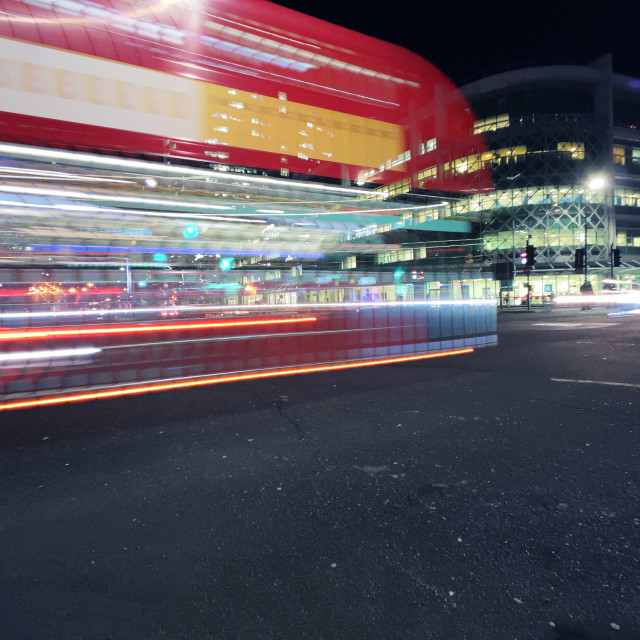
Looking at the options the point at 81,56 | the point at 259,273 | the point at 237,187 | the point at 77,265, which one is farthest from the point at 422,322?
the point at 81,56

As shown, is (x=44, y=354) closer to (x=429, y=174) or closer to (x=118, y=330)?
(x=118, y=330)

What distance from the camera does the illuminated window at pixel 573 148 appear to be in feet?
138

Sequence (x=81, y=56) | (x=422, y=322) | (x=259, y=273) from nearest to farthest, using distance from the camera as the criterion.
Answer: (x=81, y=56)
(x=259, y=273)
(x=422, y=322)

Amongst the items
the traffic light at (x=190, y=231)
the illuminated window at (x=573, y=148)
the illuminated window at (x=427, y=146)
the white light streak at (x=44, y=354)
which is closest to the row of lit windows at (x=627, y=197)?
the illuminated window at (x=573, y=148)

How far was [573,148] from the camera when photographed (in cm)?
4206

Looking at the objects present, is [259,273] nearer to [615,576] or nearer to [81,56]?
[81,56]

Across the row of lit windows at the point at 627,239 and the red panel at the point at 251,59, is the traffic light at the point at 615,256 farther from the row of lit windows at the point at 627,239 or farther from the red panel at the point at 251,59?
the red panel at the point at 251,59

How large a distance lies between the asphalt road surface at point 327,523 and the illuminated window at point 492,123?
50621mm

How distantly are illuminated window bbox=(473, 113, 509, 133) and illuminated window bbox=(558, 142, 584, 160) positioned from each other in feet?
22.1

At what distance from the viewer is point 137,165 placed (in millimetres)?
4844

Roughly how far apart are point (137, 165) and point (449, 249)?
9.40 metres

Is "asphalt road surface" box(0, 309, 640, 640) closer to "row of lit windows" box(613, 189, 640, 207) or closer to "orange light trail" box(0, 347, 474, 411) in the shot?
"orange light trail" box(0, 347, 474, 411)

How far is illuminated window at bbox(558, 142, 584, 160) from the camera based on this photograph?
41969 mm

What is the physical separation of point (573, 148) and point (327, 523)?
54.0 meters
